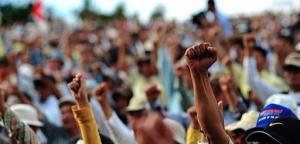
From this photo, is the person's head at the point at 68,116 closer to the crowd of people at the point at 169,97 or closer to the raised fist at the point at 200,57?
the crowd of people at the point at 169,97

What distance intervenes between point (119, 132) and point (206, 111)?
1832 mm

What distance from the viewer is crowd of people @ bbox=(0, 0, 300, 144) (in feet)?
8.89

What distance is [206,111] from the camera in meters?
2.69

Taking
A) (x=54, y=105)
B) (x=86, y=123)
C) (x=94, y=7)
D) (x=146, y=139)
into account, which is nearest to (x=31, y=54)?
(x=54, y=105)

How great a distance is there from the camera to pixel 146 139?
249 cm

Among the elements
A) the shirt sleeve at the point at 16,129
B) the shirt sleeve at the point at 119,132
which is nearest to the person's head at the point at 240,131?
the shirt sleeve at the point at 119,132

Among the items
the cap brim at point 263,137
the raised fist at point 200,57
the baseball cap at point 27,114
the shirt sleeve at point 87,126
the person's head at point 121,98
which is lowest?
the person's head at point 121,98

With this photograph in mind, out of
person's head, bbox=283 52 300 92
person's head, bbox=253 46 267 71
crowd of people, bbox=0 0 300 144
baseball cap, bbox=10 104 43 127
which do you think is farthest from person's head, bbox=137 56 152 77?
person's head, bbox=283 52 300 92

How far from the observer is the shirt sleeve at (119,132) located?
4340 millimetres

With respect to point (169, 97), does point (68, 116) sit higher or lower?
higher

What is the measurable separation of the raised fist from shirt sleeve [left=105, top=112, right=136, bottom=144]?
1.66 m

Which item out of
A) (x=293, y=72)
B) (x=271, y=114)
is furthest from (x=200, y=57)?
(x=293, y=72)

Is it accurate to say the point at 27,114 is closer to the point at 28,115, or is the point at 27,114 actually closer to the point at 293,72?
the point at 28,115

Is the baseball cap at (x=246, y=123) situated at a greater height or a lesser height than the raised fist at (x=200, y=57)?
lesser
